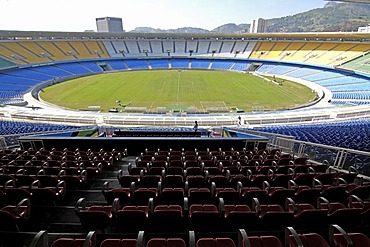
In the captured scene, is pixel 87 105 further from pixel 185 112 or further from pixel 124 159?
pixel 124 159

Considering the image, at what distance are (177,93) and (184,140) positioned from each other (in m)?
26.0

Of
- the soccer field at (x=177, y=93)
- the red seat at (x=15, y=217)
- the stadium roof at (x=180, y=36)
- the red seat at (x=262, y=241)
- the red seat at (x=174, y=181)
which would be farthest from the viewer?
the stadium roof at (x=180, y=36)

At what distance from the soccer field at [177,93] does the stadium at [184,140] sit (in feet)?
1.02

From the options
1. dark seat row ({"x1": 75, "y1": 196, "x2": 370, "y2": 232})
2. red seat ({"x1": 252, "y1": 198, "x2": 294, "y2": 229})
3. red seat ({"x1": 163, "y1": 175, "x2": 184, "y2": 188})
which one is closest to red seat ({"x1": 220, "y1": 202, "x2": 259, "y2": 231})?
dark seat row ({"x1": 75, "y1": 196, "x2": 370, "y2": 232})

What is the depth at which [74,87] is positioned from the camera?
39.4 m

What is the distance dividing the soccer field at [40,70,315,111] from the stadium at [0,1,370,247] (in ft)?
1.02

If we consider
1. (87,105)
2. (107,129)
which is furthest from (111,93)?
(107,129)

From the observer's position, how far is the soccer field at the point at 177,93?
30391mm

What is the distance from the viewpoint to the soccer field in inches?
1196

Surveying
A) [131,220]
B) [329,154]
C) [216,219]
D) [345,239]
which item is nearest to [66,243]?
[131,220]

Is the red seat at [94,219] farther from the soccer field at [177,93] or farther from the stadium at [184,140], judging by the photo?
the soccer field at [177,93]

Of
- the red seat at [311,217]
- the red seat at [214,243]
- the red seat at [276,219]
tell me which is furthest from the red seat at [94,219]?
the red seat at [311,217]

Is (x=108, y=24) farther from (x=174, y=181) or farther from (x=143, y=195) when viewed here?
(x=143, y=195)

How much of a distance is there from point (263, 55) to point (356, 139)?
53.9 m
